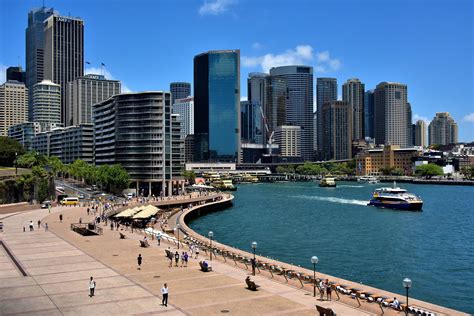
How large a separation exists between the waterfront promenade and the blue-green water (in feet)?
57.5

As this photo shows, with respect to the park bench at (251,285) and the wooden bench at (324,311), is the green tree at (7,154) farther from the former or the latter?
the wooden bench at (324,311)

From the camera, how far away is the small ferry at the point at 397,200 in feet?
425

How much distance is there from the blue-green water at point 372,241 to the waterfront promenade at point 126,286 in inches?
690

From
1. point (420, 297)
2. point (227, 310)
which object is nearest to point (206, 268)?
point (227, 310)

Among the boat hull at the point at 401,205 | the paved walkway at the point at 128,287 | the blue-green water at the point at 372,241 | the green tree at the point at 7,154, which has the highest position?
the green tree at the point at 7,154

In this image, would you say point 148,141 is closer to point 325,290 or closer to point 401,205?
point 401,205

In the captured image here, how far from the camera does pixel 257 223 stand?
104 meters

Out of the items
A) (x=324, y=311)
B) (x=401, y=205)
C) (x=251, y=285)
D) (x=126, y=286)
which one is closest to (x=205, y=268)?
(x=251, y=285)

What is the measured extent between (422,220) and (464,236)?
24.6 meters

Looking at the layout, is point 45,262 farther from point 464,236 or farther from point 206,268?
point 464,236

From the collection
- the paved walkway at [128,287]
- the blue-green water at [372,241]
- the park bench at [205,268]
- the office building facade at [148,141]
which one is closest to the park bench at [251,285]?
the paved walkway at [128,287]

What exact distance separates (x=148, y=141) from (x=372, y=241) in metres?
104

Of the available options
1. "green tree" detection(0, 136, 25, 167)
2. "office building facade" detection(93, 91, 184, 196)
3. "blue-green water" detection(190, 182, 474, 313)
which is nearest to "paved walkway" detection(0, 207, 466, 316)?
"blue-green water" detection(190, 182, 474, 313)

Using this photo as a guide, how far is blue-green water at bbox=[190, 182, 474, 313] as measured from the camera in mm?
54062
